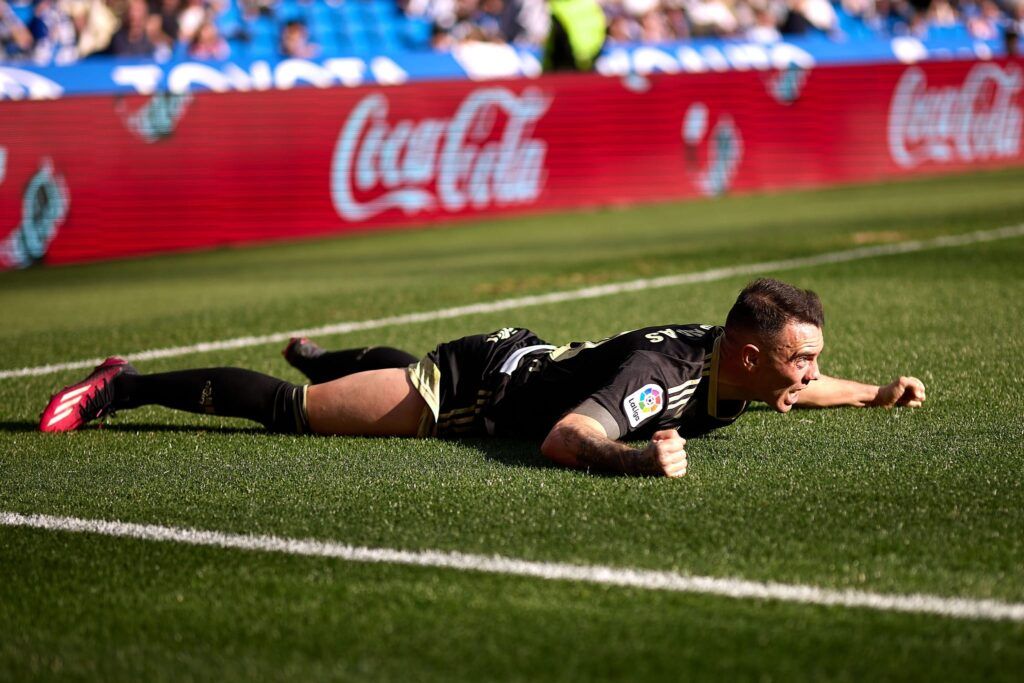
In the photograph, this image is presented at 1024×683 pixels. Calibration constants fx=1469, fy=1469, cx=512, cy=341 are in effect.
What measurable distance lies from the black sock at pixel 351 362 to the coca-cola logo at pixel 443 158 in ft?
28.8

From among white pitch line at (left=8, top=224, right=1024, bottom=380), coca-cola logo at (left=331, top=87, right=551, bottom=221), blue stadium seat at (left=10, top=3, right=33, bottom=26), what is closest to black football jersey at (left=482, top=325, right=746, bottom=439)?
white pitch line at (left=8, top=224, right=1024, bottom=380)

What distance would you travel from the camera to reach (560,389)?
17.6 feet

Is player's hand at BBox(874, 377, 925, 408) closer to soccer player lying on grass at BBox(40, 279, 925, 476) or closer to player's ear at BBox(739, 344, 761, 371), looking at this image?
soccer player lying on grass at BBox(40, 279, 925, 476)

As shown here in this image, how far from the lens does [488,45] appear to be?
60.7 feet

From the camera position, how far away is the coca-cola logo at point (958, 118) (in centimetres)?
2066

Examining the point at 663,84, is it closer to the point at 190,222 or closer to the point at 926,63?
the point at 926,63

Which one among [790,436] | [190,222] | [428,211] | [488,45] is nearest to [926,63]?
[488,45]

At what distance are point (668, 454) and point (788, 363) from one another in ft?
1.79

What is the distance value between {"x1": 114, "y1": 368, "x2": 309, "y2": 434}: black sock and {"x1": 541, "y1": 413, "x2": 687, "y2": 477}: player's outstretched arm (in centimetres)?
128

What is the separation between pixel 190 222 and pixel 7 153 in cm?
195

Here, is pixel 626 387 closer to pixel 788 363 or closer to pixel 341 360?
pixel 788 363

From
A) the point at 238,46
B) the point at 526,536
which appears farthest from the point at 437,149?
the point at 526,536

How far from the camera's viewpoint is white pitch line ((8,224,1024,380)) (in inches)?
330

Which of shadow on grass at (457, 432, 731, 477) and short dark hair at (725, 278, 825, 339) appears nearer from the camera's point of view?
short dark hair at (725, 278, 825, 339)
